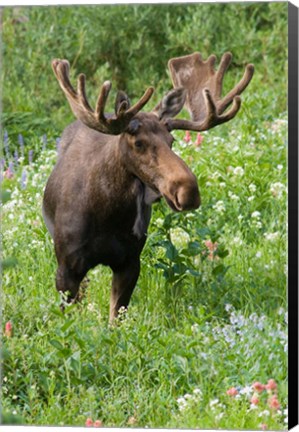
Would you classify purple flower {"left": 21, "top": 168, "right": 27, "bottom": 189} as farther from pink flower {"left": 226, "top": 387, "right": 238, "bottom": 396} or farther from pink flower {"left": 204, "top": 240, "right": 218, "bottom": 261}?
pink flower {"left": 226, "top": 387, "right": 238, "bottom": 396}

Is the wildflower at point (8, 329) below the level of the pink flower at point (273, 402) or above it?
above

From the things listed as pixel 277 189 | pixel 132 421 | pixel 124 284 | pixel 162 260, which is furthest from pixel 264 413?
pixel 277 189

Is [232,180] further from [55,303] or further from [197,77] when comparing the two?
[55,303]

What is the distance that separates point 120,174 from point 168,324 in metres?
0.73

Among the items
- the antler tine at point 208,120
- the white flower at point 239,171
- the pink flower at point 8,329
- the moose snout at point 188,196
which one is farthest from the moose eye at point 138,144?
the white flower at point 239,171

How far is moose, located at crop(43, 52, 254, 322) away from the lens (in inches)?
231

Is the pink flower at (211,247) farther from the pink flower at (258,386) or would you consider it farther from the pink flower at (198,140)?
the pink flower at (198,140)

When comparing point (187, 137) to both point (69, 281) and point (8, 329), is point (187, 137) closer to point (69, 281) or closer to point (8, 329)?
point (69, 281)

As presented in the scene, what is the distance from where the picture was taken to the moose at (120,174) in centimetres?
587

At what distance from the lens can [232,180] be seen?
7.67 metres

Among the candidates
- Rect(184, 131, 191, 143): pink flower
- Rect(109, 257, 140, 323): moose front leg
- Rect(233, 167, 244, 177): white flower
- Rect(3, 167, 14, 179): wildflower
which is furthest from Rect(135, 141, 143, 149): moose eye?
Rect(3, 167, 14, 179): wildflower

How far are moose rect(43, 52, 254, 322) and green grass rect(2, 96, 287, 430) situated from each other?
0.68 feet

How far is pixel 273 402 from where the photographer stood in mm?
5551

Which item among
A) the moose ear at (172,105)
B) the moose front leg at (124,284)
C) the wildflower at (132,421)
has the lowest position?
the wildflower at (132,421)
